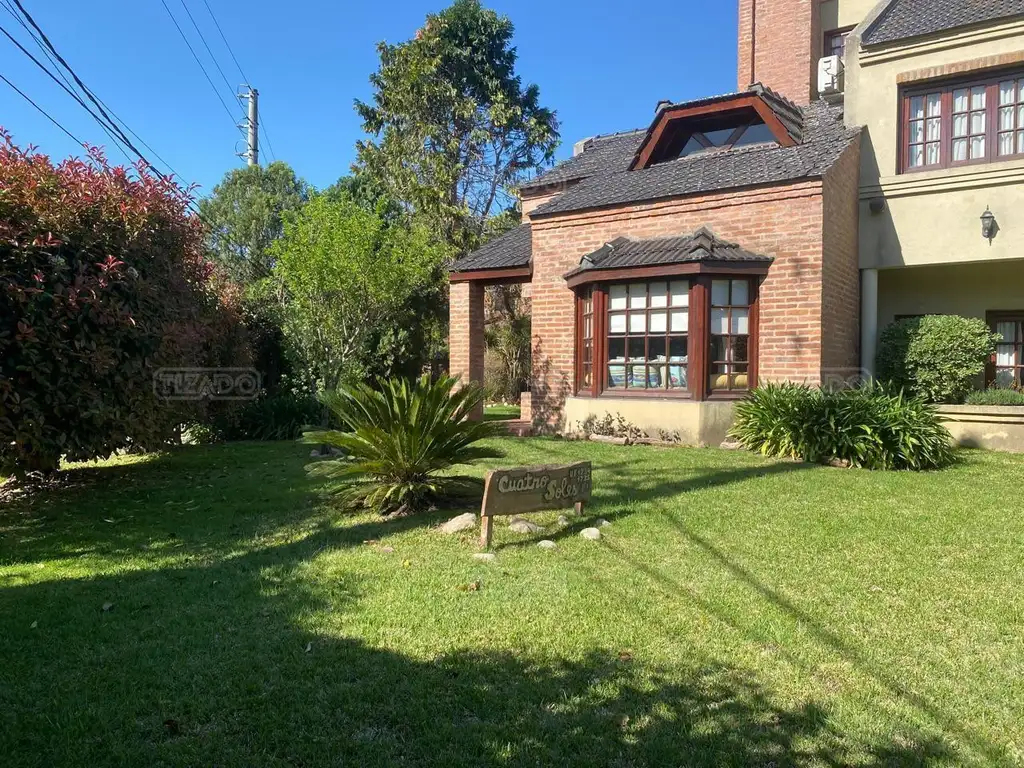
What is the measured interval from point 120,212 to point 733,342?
8.53 meters

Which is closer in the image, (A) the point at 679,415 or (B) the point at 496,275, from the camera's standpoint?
(A) the point at 679,415

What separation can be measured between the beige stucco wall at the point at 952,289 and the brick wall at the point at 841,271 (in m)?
1.29

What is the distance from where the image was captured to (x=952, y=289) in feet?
42.5

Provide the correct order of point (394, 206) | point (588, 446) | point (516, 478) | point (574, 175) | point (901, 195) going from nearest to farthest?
point (516, 478) < point (588, 446) < point (901, 195) < point (574, 175) < point (394, 206)

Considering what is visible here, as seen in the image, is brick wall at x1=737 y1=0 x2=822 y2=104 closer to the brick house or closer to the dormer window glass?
the brick house

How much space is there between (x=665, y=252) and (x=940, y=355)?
186 inches

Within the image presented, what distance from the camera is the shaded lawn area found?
9.19 feet

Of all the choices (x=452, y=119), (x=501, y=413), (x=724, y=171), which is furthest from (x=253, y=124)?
(x=724, y=171)

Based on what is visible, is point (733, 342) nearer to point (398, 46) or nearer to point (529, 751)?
point (529, 751)

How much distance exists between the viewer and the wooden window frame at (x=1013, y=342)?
41.6 ft

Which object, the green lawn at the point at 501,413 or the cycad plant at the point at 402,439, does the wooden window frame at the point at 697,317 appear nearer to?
the cycad plant at the point at 402,439

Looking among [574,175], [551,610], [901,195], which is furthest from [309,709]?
[574,175]

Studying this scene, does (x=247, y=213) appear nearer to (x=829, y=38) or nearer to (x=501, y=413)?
(x=501, y=413)

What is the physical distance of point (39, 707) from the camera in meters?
3.08
